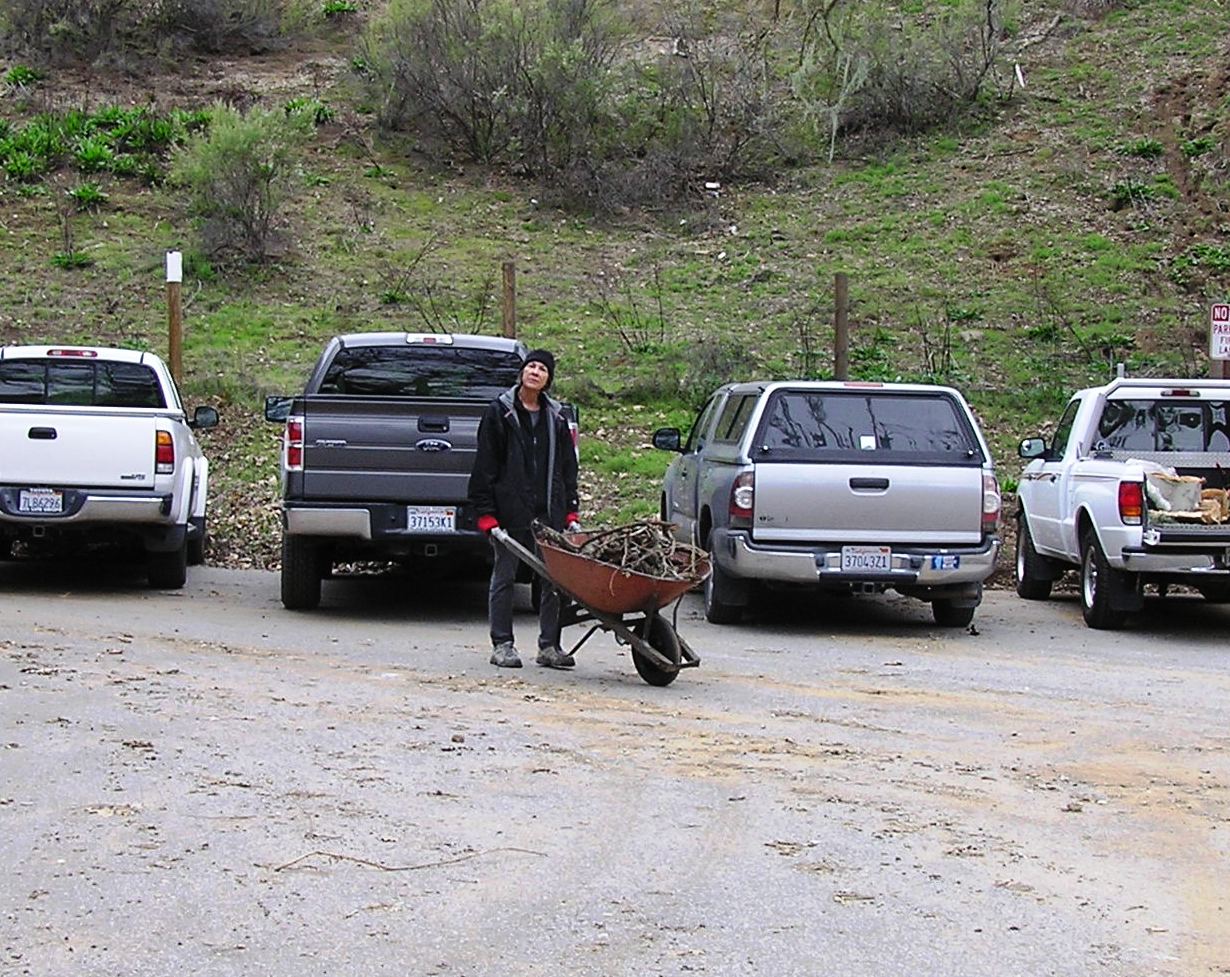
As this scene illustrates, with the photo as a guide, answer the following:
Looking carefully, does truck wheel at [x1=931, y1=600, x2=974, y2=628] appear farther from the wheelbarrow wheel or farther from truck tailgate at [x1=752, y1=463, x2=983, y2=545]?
the wheelbarrow wheel

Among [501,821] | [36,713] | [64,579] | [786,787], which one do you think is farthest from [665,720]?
[64,579]

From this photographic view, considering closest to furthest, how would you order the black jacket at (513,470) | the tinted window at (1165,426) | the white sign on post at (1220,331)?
the black jacket at (513,470) < the tinted window at (1165,426) < the white sign on post at (1220,331)

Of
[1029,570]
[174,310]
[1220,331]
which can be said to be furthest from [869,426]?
[174,310]

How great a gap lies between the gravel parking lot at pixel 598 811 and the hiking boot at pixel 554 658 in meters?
0.12

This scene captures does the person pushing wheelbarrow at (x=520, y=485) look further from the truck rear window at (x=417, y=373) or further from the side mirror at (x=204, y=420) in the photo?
the side mirror at (x=204, y=420)

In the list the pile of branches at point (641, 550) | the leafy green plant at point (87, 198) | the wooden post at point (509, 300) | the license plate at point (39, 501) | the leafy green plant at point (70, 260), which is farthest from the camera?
the leafy green plant at point (87, 198)

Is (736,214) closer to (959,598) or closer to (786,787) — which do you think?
(959,598)

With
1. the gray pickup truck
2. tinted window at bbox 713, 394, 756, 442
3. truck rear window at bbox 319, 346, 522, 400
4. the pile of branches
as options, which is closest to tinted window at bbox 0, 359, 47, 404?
truck rear window at bbox 319, 346, 522, 400

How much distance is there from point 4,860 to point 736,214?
25.1 meters

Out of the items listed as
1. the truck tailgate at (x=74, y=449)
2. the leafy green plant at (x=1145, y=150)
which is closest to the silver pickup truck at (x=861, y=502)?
the truck tailgate at (x=74, y=449)

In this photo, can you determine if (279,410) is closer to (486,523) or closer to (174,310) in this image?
(486,523)

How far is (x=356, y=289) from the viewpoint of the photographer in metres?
26.7

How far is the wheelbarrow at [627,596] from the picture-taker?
10.3 metres

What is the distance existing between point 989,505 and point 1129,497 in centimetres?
107
